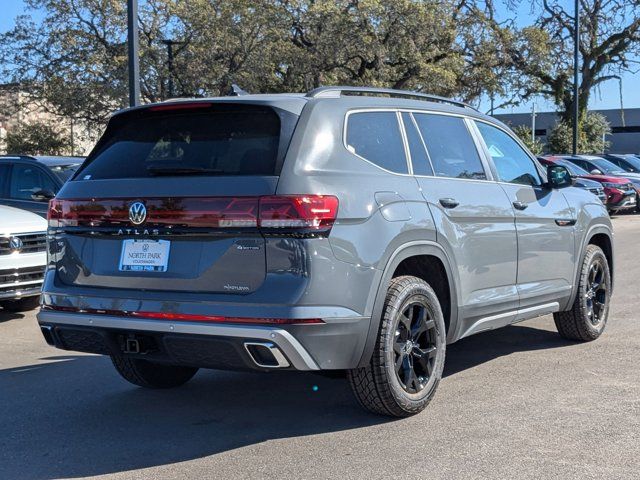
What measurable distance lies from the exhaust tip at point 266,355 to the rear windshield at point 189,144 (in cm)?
90

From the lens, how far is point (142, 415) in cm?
540

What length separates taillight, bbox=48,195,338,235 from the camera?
433cm

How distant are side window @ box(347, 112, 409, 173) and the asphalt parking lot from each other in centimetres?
157

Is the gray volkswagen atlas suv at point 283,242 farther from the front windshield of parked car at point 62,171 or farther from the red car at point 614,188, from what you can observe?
the red car at point 614,188

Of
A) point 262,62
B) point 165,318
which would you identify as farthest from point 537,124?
point 165,318

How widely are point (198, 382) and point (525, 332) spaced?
326 cm

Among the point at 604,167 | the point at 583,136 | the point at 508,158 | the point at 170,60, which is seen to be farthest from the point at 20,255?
the point at 583,136

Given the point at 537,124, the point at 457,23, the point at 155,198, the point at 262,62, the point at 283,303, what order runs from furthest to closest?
the point at 537,124 < the point at 457,23 < the point at 262,62 < the point at 155,198 < the point at 283,303

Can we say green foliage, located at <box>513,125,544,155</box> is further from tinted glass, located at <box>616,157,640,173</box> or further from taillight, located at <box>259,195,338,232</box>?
taillight, located at <box>259,195,338,232</box>

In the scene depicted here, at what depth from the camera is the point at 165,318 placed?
4.51m

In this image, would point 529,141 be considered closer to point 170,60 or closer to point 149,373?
point 170,60

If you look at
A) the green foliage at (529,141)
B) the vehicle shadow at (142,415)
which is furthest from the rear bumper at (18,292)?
the green foliage at (529,141)

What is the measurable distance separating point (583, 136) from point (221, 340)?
38166mm

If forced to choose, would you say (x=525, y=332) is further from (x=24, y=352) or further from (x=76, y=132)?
(x=76, y=132)
